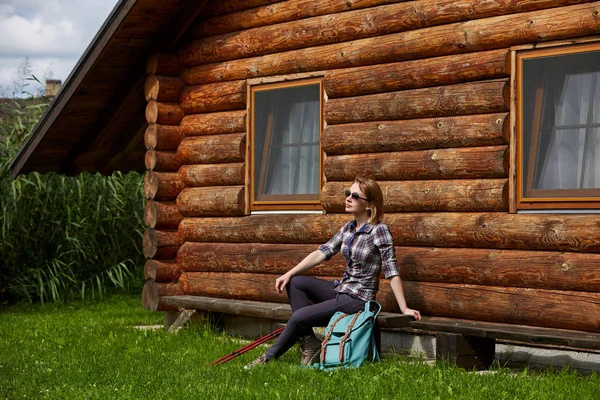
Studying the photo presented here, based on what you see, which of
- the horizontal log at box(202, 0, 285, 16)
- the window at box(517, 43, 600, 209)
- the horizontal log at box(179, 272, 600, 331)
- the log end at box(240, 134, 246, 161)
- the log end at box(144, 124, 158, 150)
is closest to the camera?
the horizontal log at box(179, 272, 600, 331)

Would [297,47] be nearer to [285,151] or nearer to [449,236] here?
[285,151]

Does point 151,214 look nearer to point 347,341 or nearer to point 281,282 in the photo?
point 281,282

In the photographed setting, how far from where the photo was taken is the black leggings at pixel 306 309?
8.62 metres

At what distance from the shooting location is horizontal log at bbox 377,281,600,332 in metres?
8.16

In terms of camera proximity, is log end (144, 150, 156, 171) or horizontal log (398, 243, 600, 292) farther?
log end (144, 150, 156, 171)

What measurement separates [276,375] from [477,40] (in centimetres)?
339

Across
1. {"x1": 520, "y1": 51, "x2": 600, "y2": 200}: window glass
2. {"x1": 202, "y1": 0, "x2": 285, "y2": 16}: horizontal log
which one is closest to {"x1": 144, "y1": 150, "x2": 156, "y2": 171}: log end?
{"x1": 202, "y1": 0, "x2": 285, "y2": 16}: horizontal log

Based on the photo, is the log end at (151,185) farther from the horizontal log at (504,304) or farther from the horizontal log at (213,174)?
the horizontal log at (504,304)

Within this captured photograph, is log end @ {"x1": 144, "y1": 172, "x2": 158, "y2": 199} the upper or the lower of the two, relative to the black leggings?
upper

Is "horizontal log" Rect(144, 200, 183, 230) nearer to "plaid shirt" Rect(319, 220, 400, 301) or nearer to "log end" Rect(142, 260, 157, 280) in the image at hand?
"log end" Rect(142, 260, 157, 280)

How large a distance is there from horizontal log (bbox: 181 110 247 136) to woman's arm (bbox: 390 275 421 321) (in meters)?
3.36

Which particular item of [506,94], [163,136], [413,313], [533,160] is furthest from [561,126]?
[163,136]

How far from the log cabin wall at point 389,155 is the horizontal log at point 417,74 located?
0.01m

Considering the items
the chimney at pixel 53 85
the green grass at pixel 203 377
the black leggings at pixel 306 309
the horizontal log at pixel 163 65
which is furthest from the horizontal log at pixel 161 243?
the chimney at pixel 53 85
